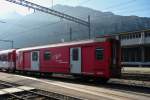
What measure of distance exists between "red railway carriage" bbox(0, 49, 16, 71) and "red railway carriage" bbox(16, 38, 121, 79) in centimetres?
881

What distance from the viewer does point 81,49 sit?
20844 millimetres

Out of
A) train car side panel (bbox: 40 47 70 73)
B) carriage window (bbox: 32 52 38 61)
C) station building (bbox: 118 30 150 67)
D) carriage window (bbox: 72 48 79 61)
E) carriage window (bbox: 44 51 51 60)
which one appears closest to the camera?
carriage window (bbox: 72 48 79 61)

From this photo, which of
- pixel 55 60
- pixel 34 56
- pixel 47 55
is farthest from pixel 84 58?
pixel 34 56

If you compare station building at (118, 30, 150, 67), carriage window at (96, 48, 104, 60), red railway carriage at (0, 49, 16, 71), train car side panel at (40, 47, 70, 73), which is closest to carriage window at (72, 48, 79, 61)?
train car side panel at (40, 47, 70, 73)

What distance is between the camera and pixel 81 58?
20.8m

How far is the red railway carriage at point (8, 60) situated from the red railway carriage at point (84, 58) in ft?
28.9

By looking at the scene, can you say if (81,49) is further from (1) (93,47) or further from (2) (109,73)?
(2) (109,73)

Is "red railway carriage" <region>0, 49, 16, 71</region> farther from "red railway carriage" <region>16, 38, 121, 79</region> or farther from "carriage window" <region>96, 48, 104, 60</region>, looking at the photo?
"carriage window" <region>96, 48, 104, 60</region>

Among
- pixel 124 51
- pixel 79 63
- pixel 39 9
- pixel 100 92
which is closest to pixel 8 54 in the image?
pixel 39 9

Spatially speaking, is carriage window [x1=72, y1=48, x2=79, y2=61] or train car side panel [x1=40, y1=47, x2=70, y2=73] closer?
carriage window [x1=72, y1=48, x2=79, y2=61]

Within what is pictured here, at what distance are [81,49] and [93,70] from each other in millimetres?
1973

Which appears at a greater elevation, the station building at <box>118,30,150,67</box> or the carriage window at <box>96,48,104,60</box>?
the station building at <box>118,30,150,67</box>

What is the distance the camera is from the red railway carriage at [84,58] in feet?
62.0

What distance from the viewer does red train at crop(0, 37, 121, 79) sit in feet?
62.1
